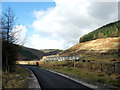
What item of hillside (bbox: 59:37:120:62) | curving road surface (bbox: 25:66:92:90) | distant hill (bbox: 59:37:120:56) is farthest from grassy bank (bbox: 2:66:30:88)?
distant hill (bbox: 59:37:120:56)

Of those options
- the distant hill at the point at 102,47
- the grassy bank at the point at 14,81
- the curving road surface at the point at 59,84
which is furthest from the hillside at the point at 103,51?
the grassy bank at the point at 14,81

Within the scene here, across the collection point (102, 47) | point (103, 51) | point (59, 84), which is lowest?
point (59, 84)

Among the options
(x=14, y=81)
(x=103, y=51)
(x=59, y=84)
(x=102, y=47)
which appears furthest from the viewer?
(x=102, y=47)

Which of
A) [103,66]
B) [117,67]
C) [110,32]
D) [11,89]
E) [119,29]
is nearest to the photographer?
[11,89]

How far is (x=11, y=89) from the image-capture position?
11055 millimetres

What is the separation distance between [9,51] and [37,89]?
1403cm

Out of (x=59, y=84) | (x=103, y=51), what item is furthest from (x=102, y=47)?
(x=59, y=84)

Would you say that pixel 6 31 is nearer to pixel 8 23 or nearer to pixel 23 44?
pixel 8 23

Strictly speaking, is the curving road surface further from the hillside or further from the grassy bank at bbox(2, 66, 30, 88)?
the hillside

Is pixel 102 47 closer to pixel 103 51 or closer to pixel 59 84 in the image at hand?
pixel 103 51

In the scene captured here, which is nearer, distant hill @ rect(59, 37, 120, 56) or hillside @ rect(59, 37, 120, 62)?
hillside @ rect(59, 37, 120, 62)

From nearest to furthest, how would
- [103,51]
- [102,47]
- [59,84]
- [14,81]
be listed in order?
[59,84] < [14,81] < [103,51] < [102,47]

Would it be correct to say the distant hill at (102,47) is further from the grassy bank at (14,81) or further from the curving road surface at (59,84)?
the grassy bank at (14,81)

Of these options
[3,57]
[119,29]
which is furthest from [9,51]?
[119,29]
